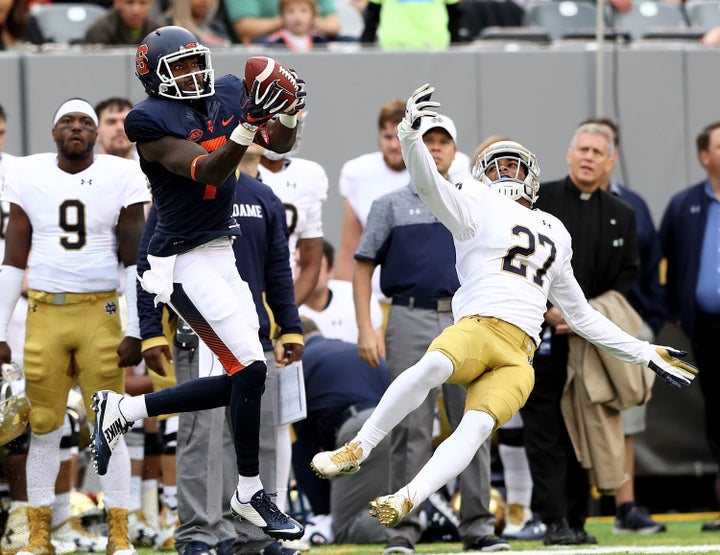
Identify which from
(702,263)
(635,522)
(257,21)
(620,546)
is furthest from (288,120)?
(257,21)

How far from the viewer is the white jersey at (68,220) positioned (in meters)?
6.98

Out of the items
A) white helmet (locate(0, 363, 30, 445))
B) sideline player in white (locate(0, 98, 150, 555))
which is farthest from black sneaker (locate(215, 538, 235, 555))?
white helmet (locate(0, 363, 30, 445))

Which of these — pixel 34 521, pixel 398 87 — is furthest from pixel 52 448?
pixel 398 87

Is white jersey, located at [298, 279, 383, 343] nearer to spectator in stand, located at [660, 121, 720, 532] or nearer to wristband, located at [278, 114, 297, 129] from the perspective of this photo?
spectator in stand, located at [660, 121, 720, 532]

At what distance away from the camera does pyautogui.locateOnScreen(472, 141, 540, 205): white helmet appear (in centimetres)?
656

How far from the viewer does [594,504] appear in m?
9.67

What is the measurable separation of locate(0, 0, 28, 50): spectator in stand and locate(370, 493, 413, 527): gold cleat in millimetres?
5550

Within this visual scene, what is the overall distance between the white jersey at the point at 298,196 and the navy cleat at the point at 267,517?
198 cm

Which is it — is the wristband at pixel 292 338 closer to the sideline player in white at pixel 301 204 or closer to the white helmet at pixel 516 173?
the sideline player in white at pixel 301 204

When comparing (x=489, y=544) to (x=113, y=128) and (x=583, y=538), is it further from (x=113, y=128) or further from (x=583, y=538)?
(x=113, y=128)

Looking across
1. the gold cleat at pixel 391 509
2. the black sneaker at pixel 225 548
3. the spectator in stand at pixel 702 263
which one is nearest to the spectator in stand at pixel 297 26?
the spectator in stand at pixel 702 263

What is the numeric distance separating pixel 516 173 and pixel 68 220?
213 centimetres

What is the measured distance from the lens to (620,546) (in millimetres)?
7191

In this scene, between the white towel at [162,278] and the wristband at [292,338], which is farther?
the wristband at [292,338]
